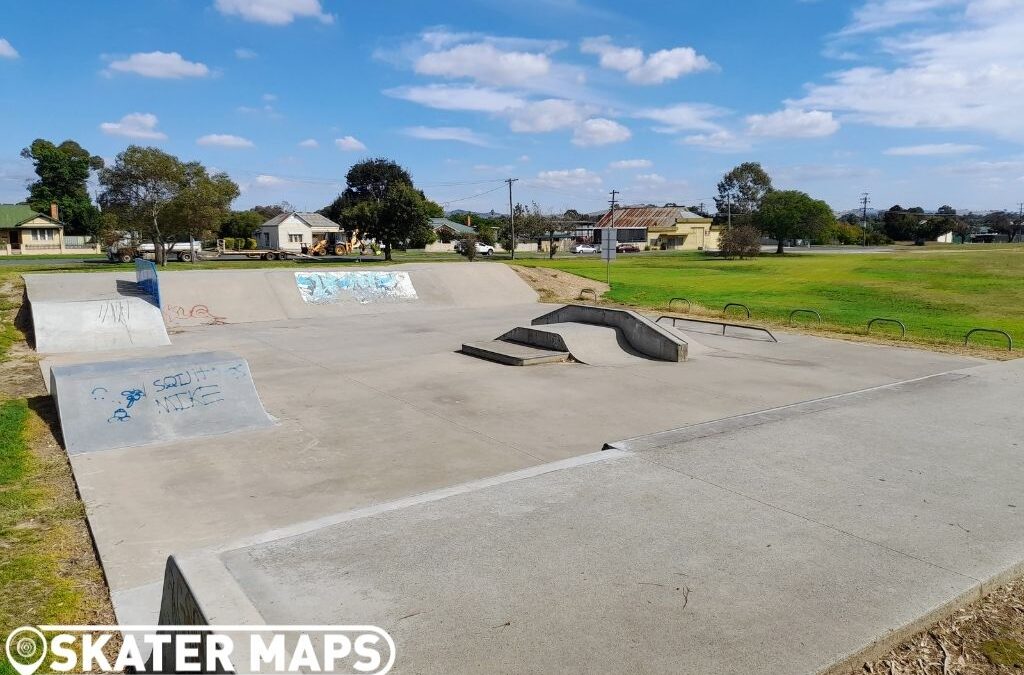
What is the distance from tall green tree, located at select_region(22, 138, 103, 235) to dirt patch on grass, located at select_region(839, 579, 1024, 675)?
298ft

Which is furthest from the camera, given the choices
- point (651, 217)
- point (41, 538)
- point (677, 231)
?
point (651, 217)

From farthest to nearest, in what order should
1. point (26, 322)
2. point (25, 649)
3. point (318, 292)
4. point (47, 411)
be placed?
point (318, 292) → point (26, 322) → point (47, 411) → point (25, 649)

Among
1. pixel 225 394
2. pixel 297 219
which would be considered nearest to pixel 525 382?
pixel 225 394

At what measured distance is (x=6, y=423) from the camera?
8516mm

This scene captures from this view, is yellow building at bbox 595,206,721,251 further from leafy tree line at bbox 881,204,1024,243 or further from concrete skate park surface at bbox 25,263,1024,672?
concrete skate park surface at bbox 25,263,1024,672

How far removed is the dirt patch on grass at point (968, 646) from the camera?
345cm

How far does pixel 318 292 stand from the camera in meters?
22.7

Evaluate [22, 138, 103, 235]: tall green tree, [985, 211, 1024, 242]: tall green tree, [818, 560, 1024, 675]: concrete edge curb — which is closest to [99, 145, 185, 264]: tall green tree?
[818, 560, 1024, 675]: concrete edge curb

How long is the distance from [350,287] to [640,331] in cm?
1262

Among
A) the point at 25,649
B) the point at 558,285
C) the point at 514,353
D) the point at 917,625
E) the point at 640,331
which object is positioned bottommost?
the point at 25,649

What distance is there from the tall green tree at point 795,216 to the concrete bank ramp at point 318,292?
4851 cm

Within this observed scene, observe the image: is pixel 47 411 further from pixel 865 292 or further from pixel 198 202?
pixel 865 292

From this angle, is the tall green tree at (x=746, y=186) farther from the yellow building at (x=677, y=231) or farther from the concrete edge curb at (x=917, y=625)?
the concrete edge curb at (x=917, y=625)

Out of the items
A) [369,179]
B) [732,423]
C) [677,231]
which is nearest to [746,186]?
[677,231]
